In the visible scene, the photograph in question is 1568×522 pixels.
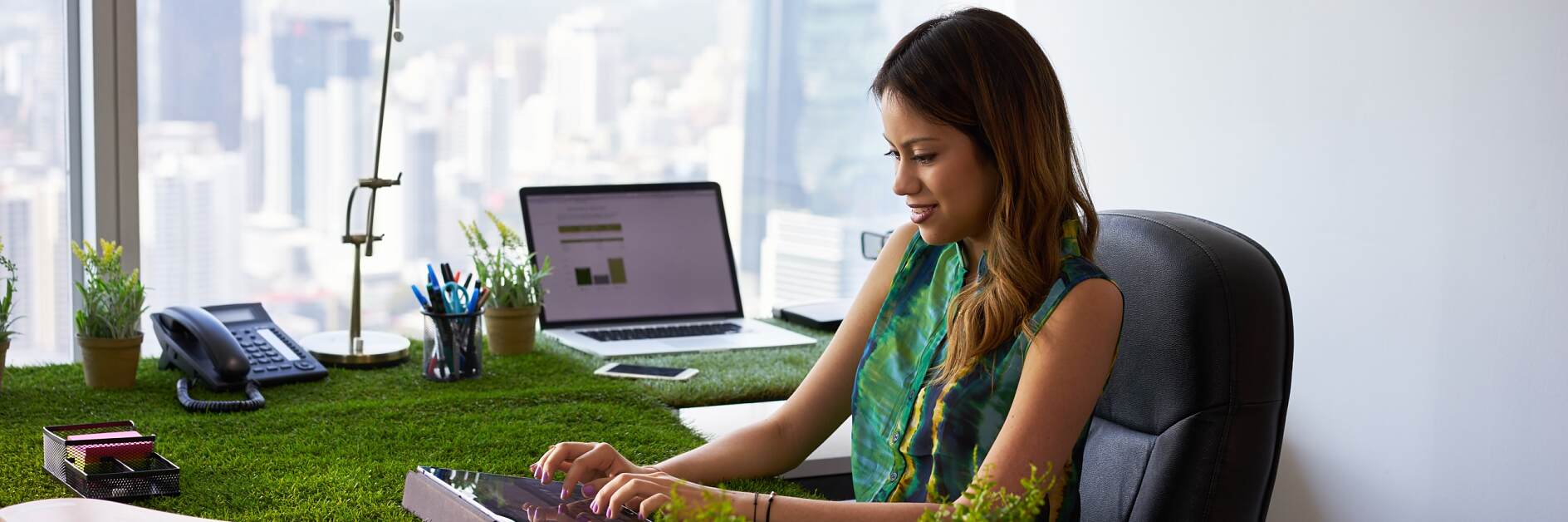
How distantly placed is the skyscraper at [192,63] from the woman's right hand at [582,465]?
1.65 meters

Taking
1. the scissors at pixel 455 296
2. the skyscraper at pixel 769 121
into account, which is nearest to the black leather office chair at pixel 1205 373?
the scissors at pixel 455 296

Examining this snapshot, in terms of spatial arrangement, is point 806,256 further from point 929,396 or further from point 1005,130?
point 1005,130

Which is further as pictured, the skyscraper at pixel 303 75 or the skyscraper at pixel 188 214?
the skyscraper at pixel 303 75

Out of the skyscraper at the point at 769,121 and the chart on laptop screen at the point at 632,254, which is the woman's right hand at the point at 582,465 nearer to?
the chart on laptop screen at the point at 632,254

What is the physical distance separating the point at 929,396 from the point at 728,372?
2.22ft

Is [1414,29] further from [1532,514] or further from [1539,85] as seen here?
[1532,514]

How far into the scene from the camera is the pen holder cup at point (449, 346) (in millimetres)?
1830

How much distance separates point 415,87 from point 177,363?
4.10ft

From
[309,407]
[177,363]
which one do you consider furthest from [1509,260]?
[177,363]

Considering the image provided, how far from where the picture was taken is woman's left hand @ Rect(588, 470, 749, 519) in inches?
41.6

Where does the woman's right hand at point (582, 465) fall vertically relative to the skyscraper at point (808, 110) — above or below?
below

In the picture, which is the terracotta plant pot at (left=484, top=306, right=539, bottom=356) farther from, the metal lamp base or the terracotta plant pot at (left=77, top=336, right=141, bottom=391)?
the terracotta plant pot at (left=77, top=336, right=141, bottom=391)

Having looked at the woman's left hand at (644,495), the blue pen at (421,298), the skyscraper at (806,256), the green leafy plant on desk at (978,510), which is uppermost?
the green leafy plant on desk at (978,510)

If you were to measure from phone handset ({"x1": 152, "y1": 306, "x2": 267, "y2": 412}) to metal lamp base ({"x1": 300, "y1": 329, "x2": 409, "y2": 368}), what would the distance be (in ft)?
0.50
